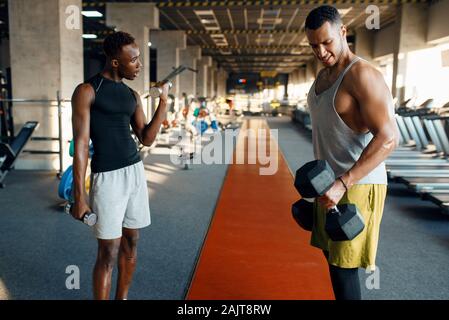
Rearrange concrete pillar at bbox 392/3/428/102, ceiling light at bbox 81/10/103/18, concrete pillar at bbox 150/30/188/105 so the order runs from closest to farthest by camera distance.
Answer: concrete pillar at bbox 392/3/428/102 < ceiling light at bbox 81/10/103/18 < concrete pillar at bbox 150/30/188/105

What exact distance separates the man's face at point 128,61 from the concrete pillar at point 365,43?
14132 mm

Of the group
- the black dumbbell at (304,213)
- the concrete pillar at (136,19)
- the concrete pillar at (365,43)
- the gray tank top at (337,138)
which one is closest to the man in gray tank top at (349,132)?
the gray tank top at (337,138)

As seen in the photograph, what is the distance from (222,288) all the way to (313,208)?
1.07 metres

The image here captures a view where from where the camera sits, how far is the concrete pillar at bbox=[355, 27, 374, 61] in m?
15.0

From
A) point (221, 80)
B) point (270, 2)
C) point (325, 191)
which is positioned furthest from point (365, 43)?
point (221, 80)

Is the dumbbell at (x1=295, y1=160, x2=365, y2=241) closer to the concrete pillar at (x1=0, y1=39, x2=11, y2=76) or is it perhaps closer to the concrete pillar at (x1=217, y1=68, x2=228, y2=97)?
the concrete pillar at (x1=0, y1=39, x2=11, y2=76)

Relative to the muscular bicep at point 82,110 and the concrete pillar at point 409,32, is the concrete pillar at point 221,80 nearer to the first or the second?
the concrete pillar at point 409,32

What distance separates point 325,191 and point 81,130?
3.51 ft

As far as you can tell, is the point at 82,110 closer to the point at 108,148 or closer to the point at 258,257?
the point at 108,148

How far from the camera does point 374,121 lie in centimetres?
151

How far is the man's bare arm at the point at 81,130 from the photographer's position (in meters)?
1.91

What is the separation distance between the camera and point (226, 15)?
42.9ft

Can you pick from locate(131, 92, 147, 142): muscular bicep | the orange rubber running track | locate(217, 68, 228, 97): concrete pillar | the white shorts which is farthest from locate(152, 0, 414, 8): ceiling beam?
locate(217, 68, 228, 97): concrete pillar

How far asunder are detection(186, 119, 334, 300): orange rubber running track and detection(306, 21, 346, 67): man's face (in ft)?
4.90
